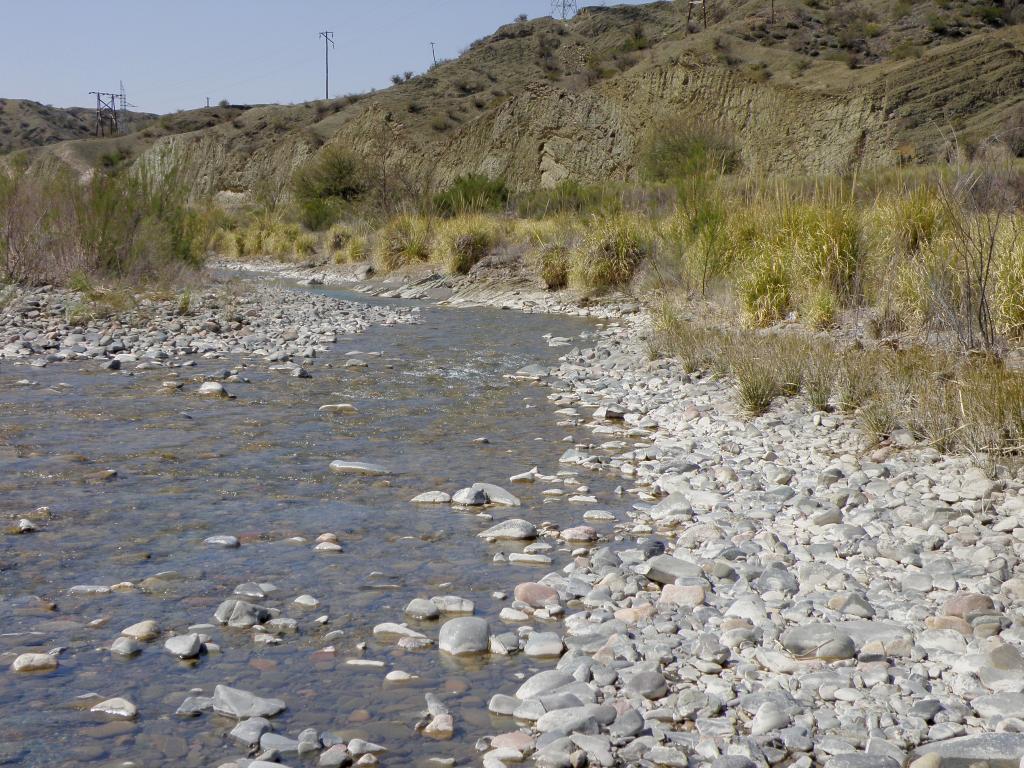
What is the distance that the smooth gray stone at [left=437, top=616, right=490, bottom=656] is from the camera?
3.16 m

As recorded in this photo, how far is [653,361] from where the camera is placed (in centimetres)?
912

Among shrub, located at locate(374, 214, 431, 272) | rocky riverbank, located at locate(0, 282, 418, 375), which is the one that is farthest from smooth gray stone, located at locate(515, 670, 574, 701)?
shrub, located at locate(374, 214, 431, 272)

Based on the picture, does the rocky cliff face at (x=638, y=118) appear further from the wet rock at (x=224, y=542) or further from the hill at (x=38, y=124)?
the hill at (x=38, y=124)

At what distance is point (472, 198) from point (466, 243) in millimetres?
5880

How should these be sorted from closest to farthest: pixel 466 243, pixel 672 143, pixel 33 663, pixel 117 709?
pixel 117 709 → pixel 33 663 → pixel 466 243 → pixel 672 143

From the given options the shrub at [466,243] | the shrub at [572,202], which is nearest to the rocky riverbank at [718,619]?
the shrub at [572,202]

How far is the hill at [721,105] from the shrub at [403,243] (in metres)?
6.87

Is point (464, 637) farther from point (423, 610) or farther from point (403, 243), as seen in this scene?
point (403, 243)

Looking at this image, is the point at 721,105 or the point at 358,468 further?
the point at 721,105

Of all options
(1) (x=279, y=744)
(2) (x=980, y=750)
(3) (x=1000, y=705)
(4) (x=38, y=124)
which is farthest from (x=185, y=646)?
(4) (x=38, y=124)

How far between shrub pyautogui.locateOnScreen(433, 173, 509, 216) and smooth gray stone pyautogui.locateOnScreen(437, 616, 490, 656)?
1884cm

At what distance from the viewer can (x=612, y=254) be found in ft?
50.6

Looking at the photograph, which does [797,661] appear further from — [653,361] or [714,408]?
[653,361]

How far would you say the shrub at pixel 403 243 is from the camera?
20859 mm
